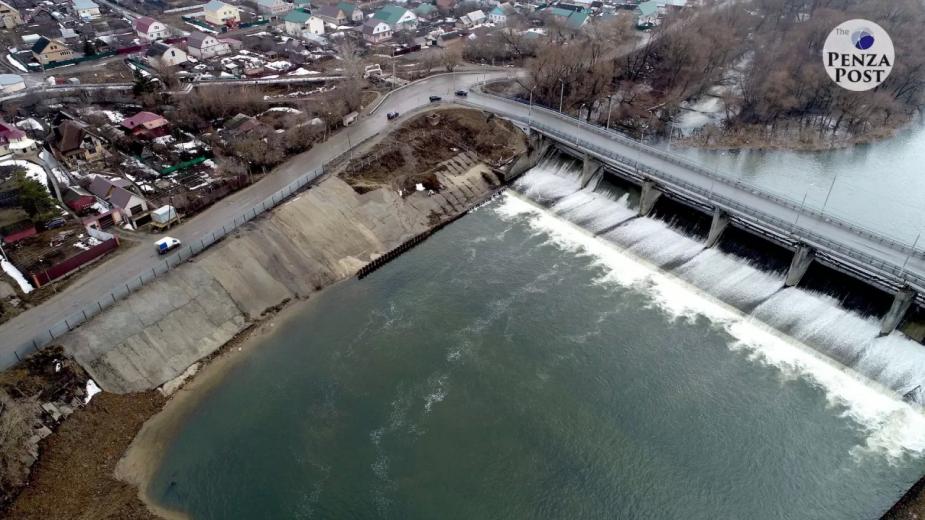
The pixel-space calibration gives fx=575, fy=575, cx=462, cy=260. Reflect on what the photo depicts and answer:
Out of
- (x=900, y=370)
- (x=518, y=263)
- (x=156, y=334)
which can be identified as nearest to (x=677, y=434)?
(x=900, y=370)

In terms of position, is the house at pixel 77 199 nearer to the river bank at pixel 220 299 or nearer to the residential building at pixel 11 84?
the river bank at pixel 220 299

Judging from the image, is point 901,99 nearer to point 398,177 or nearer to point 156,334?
point 398,177

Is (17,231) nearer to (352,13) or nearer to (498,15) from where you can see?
(352,13)

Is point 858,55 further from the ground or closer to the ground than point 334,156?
further from the ground

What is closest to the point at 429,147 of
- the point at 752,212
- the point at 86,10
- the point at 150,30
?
the point at 752,212

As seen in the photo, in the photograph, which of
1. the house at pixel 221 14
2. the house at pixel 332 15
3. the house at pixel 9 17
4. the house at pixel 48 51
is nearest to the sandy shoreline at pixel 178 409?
the house at pixel 48 51

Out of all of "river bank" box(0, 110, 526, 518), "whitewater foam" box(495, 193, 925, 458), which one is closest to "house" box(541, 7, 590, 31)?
"river bank" box(0, 110, 526, 518)
